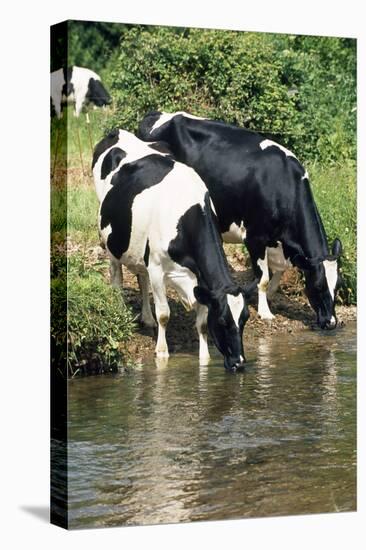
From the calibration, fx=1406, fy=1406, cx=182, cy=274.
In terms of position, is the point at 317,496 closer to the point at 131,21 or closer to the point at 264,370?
the point at 264,370

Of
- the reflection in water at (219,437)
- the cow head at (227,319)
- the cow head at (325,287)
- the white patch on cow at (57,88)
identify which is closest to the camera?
the reflection in water at (219,437)

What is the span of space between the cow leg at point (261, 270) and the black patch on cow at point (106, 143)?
4.28 ft

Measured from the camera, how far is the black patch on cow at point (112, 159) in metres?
10.6

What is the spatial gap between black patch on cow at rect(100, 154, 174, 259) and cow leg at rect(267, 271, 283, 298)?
1175 mm

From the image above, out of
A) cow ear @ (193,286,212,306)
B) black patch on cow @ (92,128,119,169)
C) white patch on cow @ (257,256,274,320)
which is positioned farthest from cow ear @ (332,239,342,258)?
black patch on cow @ (92,128,119,169)

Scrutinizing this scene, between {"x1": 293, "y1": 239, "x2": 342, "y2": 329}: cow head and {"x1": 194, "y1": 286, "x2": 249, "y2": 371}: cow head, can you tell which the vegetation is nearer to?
{"x1": 293, "y1": 239, "x2": 342, "y2": 329}: cow head

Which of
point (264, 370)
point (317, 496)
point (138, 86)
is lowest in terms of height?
point (317, 496)

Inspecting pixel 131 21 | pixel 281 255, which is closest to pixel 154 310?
pixel 281 255

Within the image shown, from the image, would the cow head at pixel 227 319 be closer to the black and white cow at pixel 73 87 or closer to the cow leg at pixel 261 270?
the cow leg at pixel 261 270

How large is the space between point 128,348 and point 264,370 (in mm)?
1072

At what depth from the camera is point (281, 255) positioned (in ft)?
36.3

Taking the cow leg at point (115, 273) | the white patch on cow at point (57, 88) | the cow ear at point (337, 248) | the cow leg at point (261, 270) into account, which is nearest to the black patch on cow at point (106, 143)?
the white patch on cow at point (57, 88)

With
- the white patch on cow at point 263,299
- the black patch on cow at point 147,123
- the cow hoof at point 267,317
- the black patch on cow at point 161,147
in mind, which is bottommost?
the cow hoof at point 267,317

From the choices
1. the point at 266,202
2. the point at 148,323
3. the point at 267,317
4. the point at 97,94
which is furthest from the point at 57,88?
the point at 267,317
